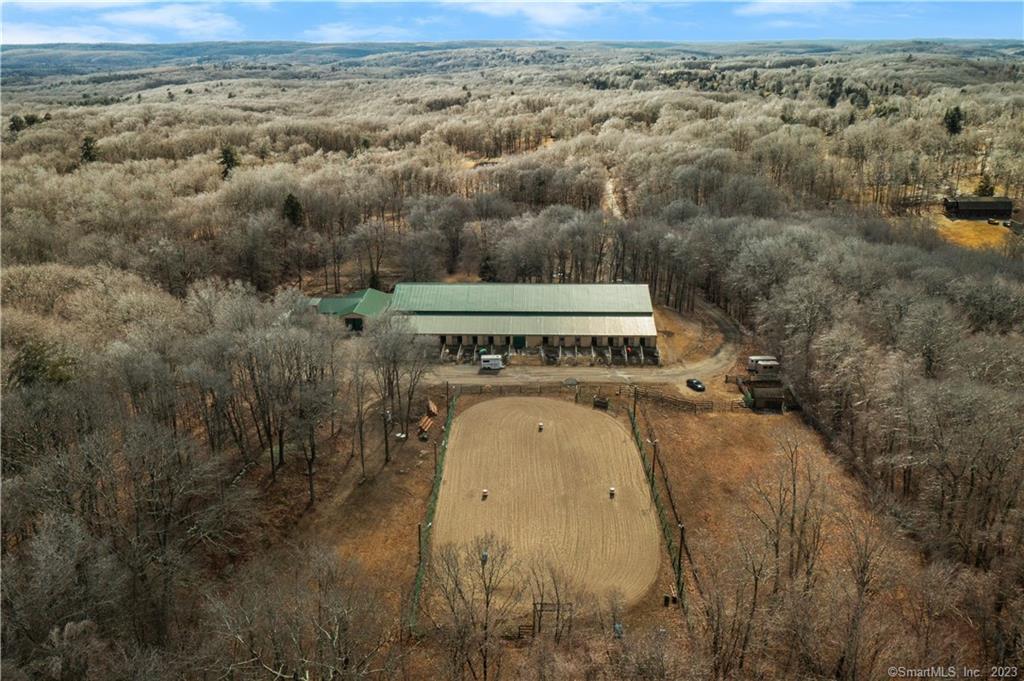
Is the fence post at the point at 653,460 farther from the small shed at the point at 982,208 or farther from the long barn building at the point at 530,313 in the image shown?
the small shed at the point at 982,208

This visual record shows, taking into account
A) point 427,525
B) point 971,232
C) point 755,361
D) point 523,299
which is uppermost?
point 971,232

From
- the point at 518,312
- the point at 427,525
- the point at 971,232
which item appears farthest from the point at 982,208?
the point at 427,525

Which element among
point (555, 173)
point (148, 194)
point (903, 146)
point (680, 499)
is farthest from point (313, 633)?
point (903, 146)

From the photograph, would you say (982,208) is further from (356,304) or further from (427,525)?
(427,525)

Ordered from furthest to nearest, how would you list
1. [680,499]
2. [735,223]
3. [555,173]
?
[555,173]
[735,223]
[680,499]

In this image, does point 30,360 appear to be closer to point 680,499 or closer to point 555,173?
point 680,499

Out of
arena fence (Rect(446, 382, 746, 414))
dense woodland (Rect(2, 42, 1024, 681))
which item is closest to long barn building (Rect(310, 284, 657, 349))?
arena fence (Rect(446, 382, 746, 414))
